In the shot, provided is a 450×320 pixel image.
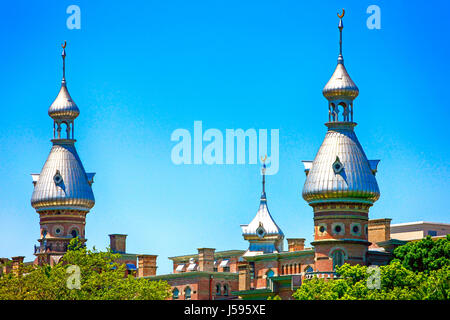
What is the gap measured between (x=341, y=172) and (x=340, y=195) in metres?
1.78

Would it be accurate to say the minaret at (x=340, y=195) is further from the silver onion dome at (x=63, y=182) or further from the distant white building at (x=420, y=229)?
the distant white building at (x=420, y=229)

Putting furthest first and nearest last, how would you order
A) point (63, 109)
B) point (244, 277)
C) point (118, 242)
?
point (118, 242), point (63, 109), point (244, 277)

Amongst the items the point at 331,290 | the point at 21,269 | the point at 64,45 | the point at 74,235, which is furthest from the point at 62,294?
the point at 64,45

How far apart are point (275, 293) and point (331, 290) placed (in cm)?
2133

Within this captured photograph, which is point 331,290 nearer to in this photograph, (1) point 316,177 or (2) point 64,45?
(1) point 316,177

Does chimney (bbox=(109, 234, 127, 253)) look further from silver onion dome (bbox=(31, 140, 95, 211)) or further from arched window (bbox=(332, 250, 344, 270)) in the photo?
arched window (bbox=(332, 250, 344, 270))

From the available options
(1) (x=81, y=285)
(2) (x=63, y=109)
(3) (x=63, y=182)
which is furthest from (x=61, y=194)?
(1) (x=81, y=285)

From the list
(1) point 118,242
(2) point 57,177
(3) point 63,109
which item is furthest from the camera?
(1) point 118,242

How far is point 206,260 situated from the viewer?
11069 centimetres

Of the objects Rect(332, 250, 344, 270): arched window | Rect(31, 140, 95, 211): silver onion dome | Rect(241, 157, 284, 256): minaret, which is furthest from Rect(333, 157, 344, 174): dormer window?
Rect(31, 140, 95, 211): silver onion dome

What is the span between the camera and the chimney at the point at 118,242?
372ft

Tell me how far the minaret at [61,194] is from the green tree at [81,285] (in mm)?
19379

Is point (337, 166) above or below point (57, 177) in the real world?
below

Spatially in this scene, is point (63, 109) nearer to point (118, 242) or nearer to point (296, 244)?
point (118, 242)
